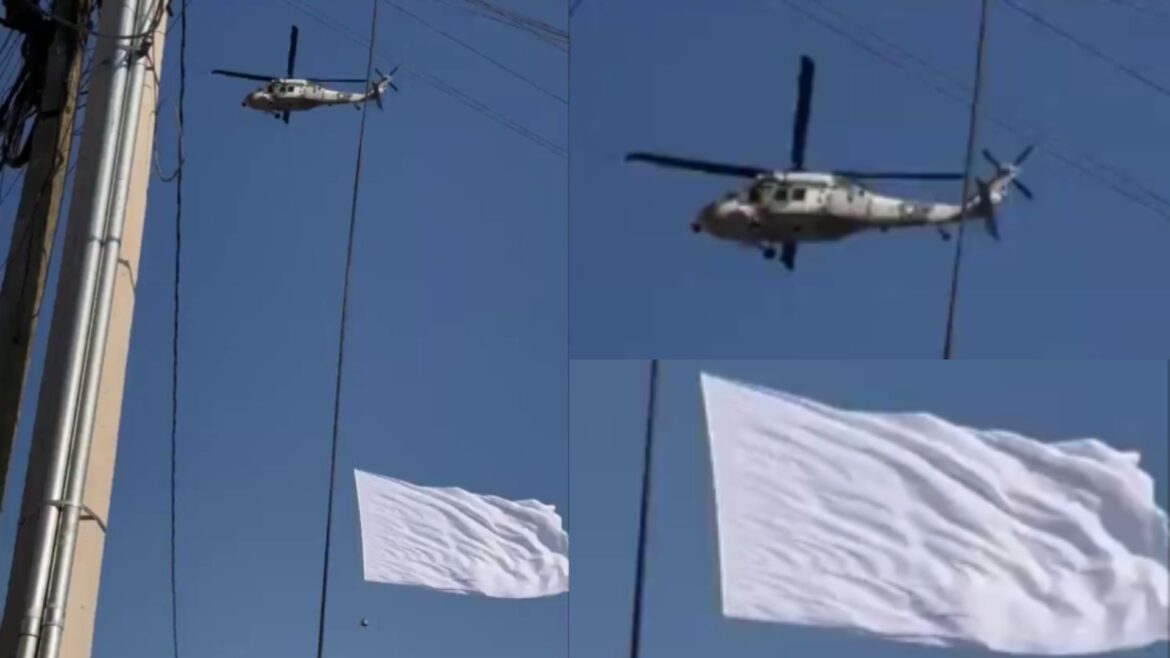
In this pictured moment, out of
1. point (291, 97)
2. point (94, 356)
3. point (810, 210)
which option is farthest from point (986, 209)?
point (291, 97)

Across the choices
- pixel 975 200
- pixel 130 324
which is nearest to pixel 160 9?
pixel 130 324

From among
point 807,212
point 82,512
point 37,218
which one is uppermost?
point 37,218

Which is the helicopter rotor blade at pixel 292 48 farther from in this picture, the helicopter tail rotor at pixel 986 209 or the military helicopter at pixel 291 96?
the helicopter tail rotor at pixel 986 209

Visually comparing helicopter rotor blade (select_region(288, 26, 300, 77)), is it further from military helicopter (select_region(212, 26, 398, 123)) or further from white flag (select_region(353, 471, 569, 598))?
white flag (select_region(353, 471, 569, 598))

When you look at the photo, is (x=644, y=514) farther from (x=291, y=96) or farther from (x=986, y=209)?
(x=291, y=96)

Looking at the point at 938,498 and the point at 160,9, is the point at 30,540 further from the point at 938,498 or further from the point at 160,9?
the point at 938,498
